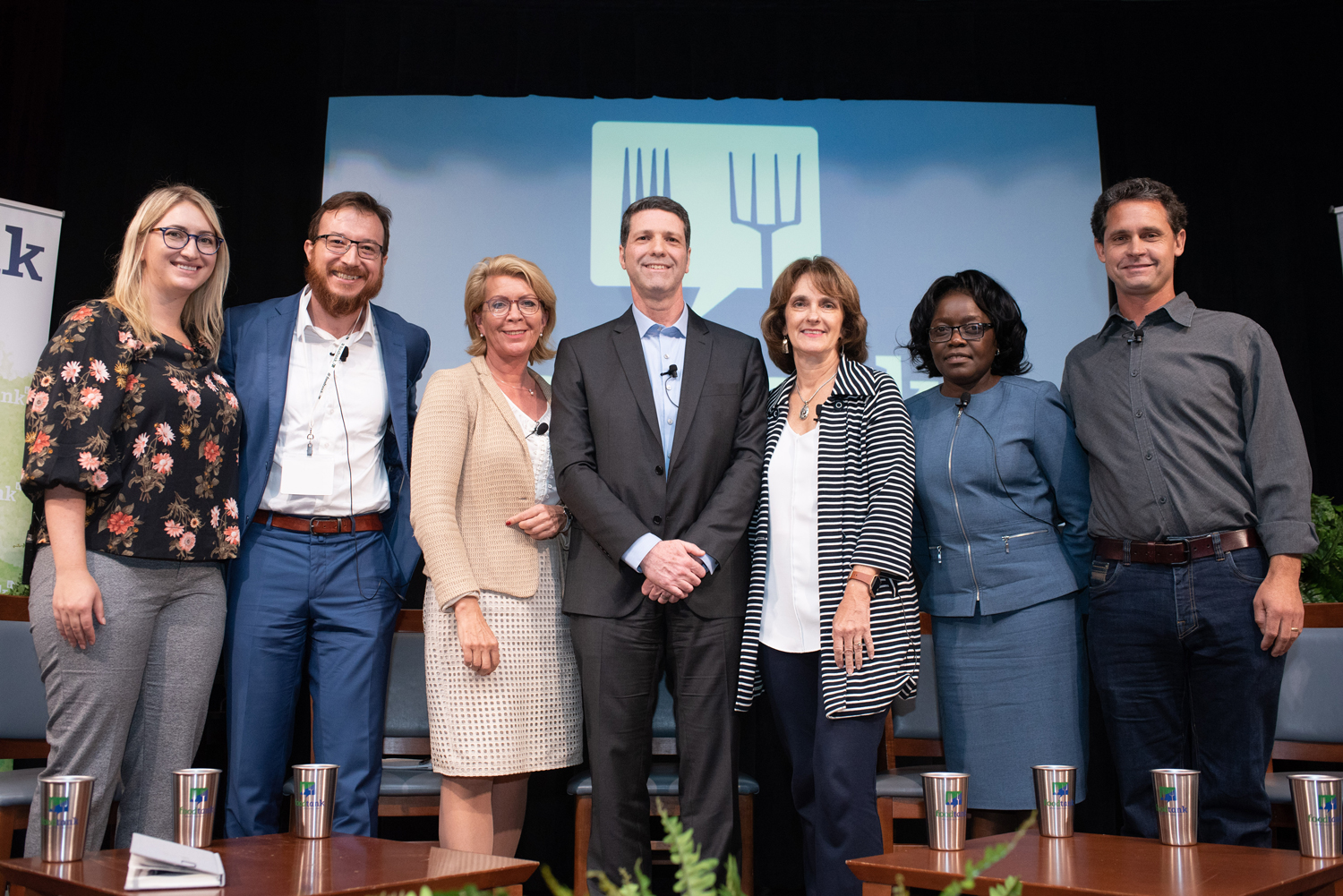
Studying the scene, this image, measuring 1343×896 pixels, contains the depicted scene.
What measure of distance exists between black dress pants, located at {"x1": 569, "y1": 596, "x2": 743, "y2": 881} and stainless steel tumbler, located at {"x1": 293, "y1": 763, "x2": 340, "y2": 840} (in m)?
0.61

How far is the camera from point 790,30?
13.3 ft

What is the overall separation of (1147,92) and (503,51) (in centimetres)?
262

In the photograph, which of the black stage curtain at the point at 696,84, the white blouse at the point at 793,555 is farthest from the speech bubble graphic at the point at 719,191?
the white blouse at the point at 793,555

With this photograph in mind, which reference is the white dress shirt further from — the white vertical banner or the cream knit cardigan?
the white vertical banner

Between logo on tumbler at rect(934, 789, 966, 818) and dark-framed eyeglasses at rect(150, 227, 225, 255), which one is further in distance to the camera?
dark-framed eyeglasses at rect(150, 227, 225, 255)

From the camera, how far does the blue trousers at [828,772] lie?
2.09m

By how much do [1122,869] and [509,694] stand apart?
131cm

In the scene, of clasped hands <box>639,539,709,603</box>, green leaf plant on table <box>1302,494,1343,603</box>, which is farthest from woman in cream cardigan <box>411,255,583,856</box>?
green leaf plant on table <box>1302,494,1343,603</box>

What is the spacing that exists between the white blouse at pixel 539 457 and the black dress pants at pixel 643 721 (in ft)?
1.15

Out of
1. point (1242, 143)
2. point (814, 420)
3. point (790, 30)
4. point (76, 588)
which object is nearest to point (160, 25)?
point (790, 30)

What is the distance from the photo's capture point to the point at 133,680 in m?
2.12

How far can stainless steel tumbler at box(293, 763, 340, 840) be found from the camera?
5.92 feet

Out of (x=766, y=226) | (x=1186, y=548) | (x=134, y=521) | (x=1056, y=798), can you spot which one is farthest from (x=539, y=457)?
(x=766, y=226)

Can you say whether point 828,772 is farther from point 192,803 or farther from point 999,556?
point 192,803
